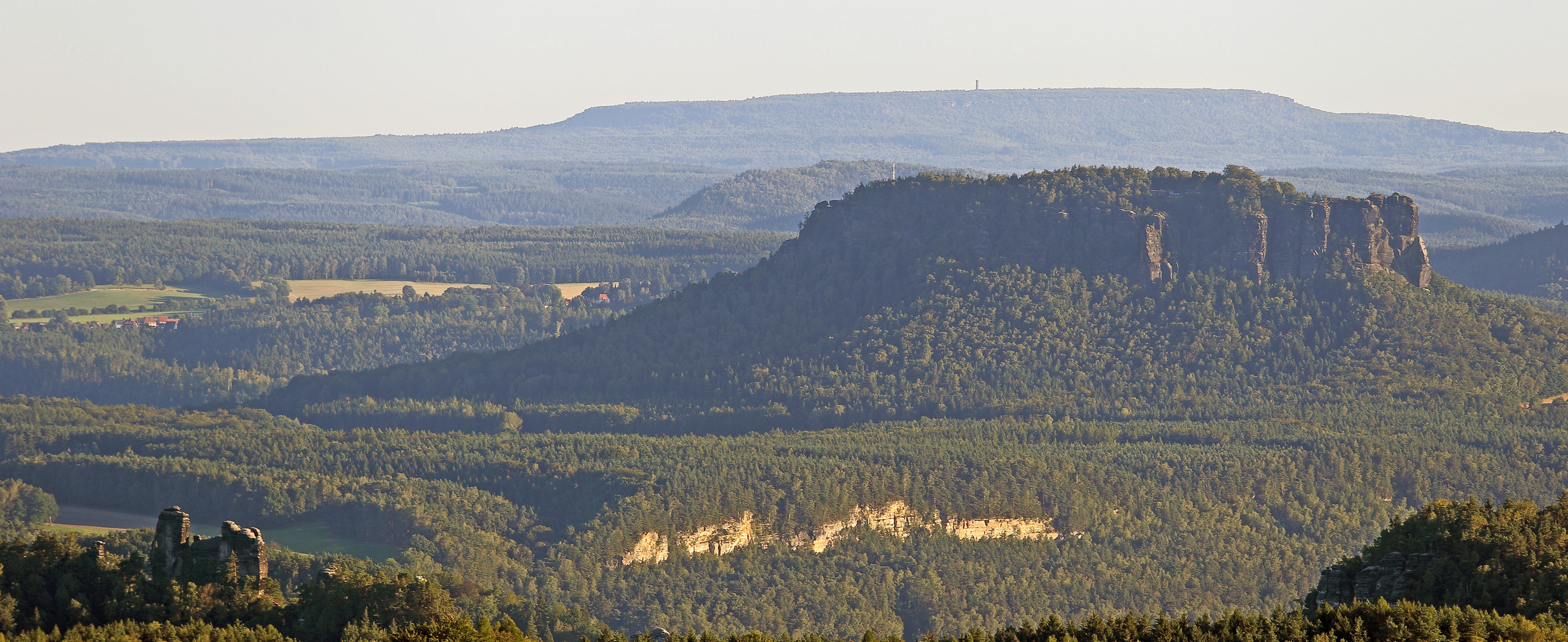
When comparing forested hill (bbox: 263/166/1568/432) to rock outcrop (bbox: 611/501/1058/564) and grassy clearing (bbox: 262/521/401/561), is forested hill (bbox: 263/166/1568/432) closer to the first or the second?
rock outcrop (bbox: 611/501/1058/564)

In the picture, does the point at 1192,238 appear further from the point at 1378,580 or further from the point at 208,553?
the point at 208,553

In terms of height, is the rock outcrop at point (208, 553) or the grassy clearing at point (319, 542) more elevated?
the rock outcrop at point (208, 553)

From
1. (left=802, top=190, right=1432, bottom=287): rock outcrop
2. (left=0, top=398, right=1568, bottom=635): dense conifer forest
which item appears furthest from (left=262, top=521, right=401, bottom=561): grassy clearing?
(left=802, top=190, right=1432, bottom=287): rock outcrop

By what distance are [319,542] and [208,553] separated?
35.4 metres

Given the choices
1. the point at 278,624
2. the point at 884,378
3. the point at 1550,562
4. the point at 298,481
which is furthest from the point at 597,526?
the point at 1550,562

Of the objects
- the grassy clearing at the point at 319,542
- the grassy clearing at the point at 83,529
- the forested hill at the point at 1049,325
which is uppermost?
the forested hill at the point at 1049,325

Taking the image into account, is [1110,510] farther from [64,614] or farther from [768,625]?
[64,614]

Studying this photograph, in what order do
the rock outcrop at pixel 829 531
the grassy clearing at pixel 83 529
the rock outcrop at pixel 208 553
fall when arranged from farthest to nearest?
the rock outcrop at pixel 829 531, the grassy clearing at pixel 83 529, the rock outcrop at pixel 208 553

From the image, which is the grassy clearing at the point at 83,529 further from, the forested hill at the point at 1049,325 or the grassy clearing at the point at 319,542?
the forested hill at the point at 1049,325

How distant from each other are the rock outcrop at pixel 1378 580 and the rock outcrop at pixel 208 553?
43830 millimetres

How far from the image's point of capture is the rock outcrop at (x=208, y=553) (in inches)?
3216

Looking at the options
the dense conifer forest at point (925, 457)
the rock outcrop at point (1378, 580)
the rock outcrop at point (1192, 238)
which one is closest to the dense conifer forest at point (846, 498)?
the dense conifer forest at point (925, 457)

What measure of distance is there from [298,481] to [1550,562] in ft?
280

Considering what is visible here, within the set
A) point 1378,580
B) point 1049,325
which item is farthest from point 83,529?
point 1049,325
